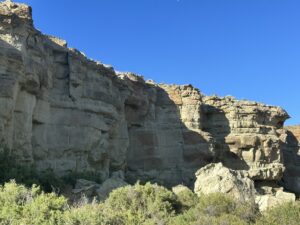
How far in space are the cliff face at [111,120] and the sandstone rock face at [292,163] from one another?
277 centimetres

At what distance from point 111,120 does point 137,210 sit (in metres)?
13.1

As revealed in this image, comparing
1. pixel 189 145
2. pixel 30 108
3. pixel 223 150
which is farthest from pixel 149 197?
pixel 223 150

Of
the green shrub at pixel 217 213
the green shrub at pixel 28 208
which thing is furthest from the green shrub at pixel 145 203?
the green shrub at pixel 28 208

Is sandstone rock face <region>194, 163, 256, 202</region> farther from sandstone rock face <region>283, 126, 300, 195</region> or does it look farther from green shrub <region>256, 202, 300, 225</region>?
sandstone rock face <region>283, 126, 300, 195</region>

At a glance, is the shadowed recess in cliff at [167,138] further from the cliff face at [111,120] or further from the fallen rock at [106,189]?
the fallen rock at [106,189]

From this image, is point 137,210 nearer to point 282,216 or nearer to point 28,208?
point 282,216

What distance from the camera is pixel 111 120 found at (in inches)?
1238

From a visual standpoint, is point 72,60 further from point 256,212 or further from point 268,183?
point 268,183

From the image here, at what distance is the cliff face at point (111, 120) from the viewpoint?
2514 cm

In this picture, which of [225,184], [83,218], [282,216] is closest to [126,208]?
[83,218]

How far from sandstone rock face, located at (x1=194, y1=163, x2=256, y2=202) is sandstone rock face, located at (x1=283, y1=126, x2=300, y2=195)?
19.7m

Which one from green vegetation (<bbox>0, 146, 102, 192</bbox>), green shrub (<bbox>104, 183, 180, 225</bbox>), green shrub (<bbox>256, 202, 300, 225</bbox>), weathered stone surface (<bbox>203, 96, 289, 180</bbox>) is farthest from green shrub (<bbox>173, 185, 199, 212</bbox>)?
weathered stone surface (<bbox>203, 96, 289, 180</bbox>)

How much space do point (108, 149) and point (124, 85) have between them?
198 inches

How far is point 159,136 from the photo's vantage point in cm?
3691
